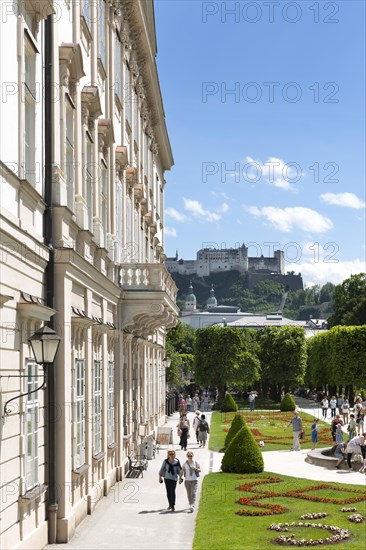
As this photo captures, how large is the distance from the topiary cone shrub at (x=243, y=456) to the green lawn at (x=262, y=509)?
0.43 metres

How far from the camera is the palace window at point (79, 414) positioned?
16859mm

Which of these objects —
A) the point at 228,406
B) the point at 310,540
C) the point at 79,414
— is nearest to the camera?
the point at 310,540

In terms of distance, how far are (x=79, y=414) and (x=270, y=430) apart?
28281mm

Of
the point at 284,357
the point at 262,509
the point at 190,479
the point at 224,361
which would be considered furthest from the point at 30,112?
the point at 284,357

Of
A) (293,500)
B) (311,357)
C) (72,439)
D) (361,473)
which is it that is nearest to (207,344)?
(311,357)

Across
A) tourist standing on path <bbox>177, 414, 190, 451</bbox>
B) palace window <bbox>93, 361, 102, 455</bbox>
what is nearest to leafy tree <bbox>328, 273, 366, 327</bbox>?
tourist standing on path <bbox>177, 414, 190, 451</bbox>

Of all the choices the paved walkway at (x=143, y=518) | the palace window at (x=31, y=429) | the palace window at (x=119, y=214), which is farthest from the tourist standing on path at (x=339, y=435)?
the palace window at (x=31, y=429)

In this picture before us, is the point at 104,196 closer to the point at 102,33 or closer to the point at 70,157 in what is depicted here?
the point at 102,33

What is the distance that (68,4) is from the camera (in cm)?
1675

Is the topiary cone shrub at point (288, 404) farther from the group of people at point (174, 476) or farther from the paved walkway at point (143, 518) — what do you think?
the group of people at point (174, 476)

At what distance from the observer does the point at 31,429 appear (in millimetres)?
13320

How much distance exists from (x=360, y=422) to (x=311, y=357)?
4411 cm

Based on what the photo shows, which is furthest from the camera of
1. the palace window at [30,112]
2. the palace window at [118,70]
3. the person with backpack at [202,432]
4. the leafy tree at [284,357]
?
the leafy tree at [284,357]

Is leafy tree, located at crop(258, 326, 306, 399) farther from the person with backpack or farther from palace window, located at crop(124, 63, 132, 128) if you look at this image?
palace window, located at crop(124, 63, 132, 128)
